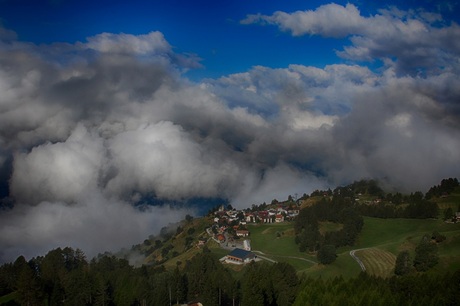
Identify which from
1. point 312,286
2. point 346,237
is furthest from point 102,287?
point 346,237

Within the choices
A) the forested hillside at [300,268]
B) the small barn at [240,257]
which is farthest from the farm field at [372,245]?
the small barn at [240,257]

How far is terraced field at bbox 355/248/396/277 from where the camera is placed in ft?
306

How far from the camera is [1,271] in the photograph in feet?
318

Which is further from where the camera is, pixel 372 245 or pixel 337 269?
pixel 372 245

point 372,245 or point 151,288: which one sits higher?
point 151,288

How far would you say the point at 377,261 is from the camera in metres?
102

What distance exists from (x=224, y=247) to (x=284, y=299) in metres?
78.7

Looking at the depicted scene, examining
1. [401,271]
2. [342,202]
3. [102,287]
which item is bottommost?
[401,271]

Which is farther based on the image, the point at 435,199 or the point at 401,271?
the point at 435,199

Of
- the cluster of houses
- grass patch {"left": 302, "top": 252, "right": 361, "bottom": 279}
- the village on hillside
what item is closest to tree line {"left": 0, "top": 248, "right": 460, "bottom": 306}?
grass patch {"left": 302, "top": 252, "right": 361, "bottom": 279}

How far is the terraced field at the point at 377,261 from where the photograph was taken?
93244 mm

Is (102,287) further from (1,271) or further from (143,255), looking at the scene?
(143,255)

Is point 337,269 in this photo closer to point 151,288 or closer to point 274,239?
point 151,288

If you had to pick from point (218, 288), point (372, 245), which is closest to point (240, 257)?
point (372, 245)
